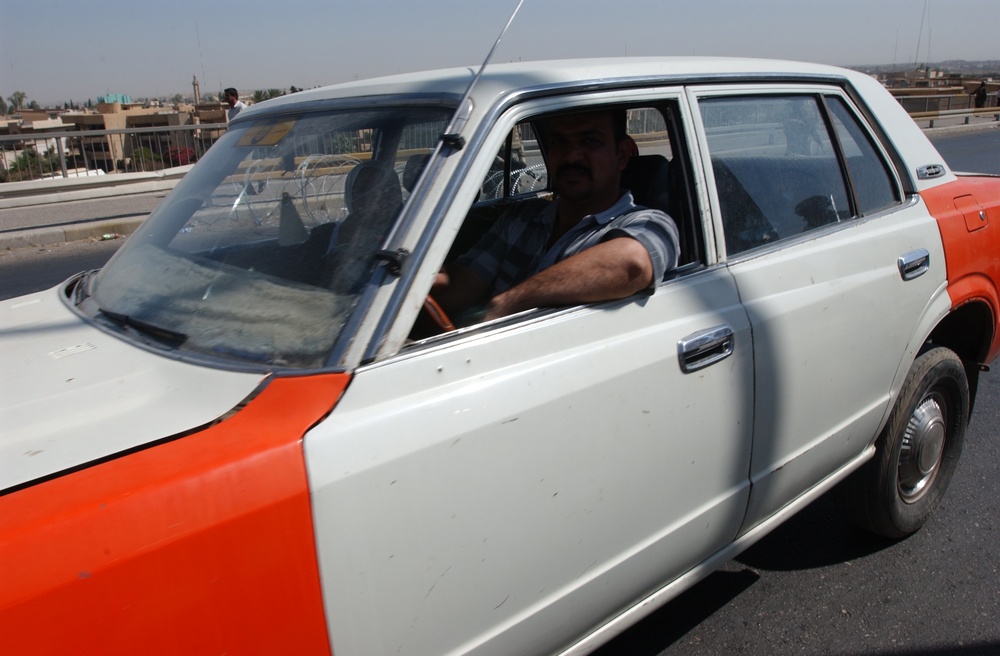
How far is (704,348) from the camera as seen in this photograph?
218 cm

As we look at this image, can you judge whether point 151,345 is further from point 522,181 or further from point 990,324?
point 990,324

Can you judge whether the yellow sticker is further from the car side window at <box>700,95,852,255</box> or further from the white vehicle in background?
the car side window at <box>700,95,852,255</box>

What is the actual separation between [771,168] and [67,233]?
34.1ft

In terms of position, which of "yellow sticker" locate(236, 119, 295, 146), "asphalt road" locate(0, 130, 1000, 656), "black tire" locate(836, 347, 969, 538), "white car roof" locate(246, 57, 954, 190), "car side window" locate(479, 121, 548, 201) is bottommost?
"asphalt road" locate(0, 130, 1000, 656)

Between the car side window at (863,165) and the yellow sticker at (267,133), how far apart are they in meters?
1.96

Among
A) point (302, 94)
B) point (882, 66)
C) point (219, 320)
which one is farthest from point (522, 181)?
point (882, 66)

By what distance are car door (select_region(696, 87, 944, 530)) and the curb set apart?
8.87 meters

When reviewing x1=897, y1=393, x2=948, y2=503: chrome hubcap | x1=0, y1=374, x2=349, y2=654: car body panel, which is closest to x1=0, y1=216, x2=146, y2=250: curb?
x1=897, y1=393, x2=948, y2=503: chrome hubcap

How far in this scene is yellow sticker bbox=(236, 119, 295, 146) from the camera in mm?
2471

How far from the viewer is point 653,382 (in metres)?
2.06

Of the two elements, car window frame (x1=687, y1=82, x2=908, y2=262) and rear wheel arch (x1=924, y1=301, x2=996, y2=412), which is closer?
car window frame (x1=687, y1=82, x2=908, y2=262)

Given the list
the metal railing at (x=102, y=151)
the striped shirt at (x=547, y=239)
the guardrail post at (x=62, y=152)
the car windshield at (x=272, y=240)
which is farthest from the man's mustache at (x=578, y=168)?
the guardrail post at (x=62, y=152)

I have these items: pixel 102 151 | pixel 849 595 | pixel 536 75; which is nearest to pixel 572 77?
pixel 536 75

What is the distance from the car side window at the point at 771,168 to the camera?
8.35 feet
